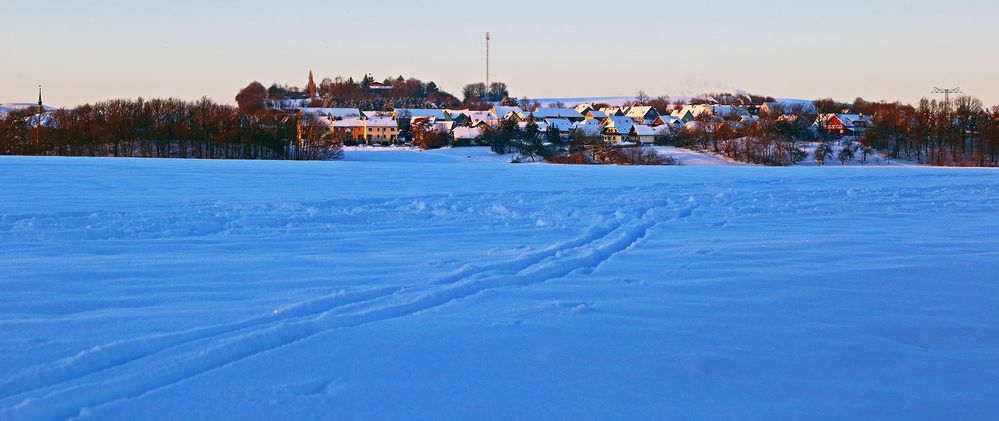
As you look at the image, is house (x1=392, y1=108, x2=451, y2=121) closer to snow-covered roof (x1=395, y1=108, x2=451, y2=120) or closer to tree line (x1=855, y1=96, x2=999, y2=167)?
snow-covered roof (x1=395, y1=108, x2=451, y2=120)

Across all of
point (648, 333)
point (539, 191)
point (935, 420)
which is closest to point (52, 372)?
point (648, 333)

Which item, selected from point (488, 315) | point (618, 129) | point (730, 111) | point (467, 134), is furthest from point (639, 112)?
point (488, 315)

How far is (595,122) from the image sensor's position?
95.0 m

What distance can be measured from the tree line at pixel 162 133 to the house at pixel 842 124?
4717 cm

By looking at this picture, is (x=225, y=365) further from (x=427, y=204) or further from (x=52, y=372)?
(x=427, y=204)

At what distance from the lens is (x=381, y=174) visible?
17906 millimetres

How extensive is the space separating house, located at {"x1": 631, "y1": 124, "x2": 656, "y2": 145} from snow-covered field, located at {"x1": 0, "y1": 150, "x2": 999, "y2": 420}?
7098 cm

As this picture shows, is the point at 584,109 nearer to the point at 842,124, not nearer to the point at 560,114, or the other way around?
the point at 560,114

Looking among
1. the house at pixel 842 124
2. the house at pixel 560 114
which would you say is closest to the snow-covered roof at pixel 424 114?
the house at pixel 560 114

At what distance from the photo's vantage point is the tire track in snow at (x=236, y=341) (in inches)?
129

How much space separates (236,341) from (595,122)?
303 feet

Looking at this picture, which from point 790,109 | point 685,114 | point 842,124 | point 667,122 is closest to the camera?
point 842,124

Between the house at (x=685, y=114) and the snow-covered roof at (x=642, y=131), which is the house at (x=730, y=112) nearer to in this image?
the house at (x=685, y=114)

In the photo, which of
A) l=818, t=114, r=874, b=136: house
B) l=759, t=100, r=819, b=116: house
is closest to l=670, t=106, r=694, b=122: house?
l=759, t=100, r=819, b=116: house
